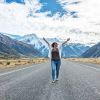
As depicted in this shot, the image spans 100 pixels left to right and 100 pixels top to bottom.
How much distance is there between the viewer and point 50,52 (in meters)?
16.3

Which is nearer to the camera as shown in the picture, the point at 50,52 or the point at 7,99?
the point at 7,99

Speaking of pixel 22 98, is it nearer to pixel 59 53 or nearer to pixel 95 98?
pixel 95 98

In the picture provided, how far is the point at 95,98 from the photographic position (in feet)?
31.7

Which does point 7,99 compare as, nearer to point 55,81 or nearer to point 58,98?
point 58,98

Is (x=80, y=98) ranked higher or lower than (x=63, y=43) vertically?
lower

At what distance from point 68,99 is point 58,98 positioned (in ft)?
1.49

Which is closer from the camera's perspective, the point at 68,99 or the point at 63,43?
the point at 68,99

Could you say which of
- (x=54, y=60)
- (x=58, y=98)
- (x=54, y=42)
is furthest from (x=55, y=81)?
(x=58, y=98)

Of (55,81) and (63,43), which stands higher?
(63,43)

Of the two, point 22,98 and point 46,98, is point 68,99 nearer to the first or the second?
point 46,98

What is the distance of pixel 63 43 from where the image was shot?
54.5ft

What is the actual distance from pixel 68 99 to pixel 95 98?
92cm

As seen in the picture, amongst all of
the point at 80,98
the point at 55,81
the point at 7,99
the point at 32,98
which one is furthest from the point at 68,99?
the point at 55,81

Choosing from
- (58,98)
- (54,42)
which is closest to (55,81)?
(54,42)
